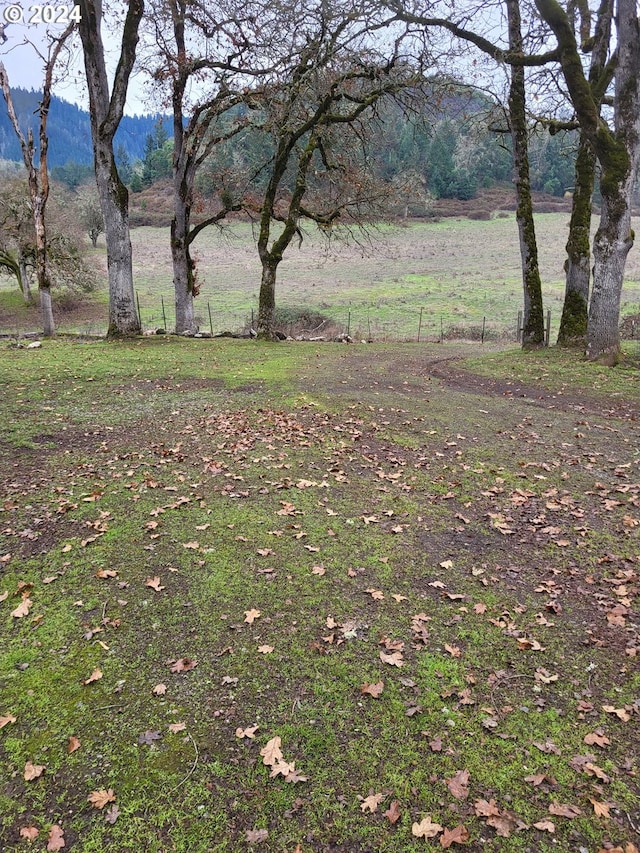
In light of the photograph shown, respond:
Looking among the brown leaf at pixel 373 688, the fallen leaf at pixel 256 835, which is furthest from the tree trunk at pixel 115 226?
the fallen leaf at pixel 256 835

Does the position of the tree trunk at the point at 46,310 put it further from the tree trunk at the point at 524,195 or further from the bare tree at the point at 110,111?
the tree trunk at the point at 524,195

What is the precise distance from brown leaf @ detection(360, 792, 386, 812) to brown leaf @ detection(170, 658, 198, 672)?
4.64 ft

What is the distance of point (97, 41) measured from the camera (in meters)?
13.7

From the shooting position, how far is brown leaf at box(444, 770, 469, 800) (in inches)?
108

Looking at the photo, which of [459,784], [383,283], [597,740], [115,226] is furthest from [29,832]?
[383,283]

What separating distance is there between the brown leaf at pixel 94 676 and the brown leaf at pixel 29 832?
0.92 meters

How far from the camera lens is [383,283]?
4225cm

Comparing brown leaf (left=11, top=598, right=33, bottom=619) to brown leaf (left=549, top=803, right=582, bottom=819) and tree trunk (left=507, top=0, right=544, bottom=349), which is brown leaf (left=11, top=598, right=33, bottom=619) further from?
tree trunk (left=507, top=0, right=544, bottom=349)

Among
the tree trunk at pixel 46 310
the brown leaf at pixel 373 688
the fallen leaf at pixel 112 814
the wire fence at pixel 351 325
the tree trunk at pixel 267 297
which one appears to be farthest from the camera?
the wire fence at pixel 351 325

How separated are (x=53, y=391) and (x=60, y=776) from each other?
8.23 metres

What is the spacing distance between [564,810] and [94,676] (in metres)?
2.80

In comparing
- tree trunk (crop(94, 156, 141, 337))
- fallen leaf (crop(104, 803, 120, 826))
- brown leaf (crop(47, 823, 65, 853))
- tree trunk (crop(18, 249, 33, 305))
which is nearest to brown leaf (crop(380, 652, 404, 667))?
fallen leaf (crop(104, 803, 120, 826))

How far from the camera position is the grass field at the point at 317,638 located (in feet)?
8.80

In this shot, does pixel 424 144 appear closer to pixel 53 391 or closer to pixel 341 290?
pixel 341 290
